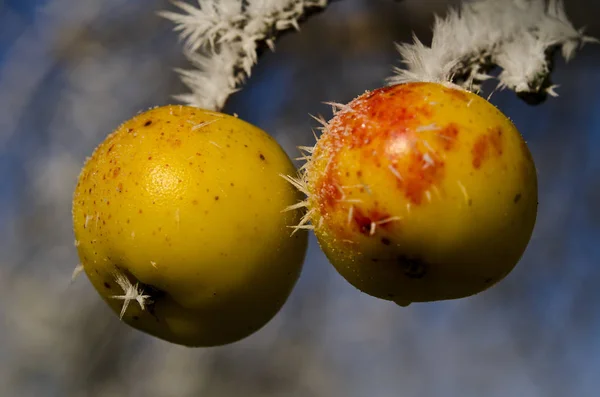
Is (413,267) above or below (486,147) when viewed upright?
below

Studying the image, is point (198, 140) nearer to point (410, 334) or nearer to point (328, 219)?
point (328, 219)

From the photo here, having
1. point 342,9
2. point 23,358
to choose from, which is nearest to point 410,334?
point 342,9

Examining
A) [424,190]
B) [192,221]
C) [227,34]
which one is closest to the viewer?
[424,190]

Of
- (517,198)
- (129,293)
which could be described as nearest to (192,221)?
(129,293)

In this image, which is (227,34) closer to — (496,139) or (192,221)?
(192,221)

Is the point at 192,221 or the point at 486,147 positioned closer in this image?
the point at 486,147

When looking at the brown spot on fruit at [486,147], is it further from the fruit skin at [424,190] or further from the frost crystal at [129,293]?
the frost crystal at [129,293]

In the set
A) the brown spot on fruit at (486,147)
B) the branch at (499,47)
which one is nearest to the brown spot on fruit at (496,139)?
the brown spot on fruit at (486,147)
